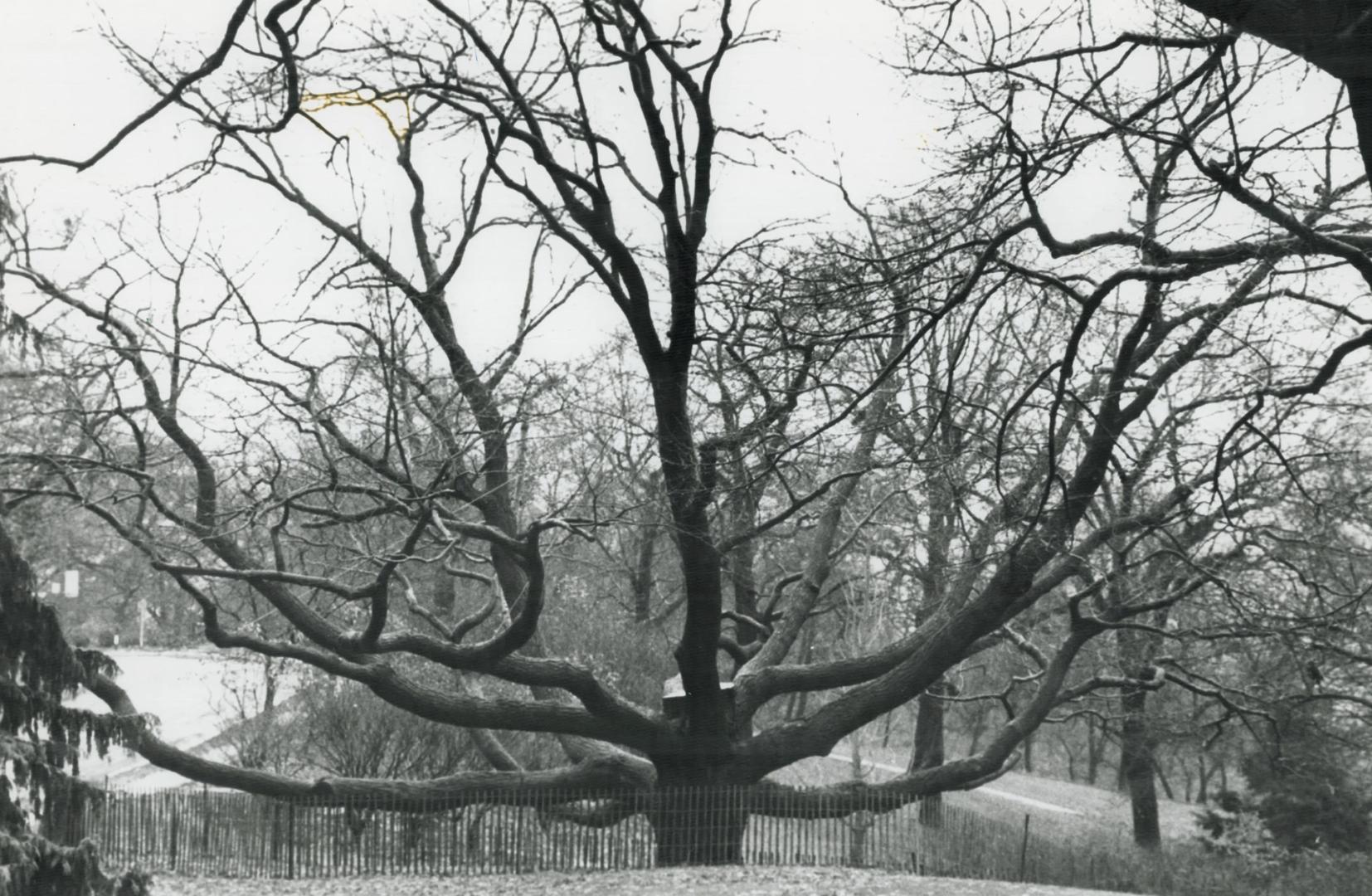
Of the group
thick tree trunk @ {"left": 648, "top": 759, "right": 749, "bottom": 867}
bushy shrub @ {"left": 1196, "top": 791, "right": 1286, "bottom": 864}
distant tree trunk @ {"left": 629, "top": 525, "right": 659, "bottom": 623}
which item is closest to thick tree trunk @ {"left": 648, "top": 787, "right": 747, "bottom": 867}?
thick tree trunk @ {"left": 648, "top": 759, "right": 749, "bottom": 867}

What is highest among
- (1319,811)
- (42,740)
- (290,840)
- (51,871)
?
(42,740)

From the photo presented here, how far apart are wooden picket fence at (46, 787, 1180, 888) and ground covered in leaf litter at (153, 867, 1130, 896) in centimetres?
44

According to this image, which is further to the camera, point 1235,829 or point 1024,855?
point 1235,829

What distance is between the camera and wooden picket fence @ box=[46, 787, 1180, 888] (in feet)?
55.4

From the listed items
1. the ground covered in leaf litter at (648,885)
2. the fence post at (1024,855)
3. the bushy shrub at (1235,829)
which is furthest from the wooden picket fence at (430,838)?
the bushy shrub at (1235,829)

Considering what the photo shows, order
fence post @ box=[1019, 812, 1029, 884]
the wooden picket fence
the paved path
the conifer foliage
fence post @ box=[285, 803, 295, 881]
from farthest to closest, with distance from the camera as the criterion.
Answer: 1. the paved path
2. fence post @ box=[1019, 812, 1029, 884]
3. fence post @ box=[285, 803, 295, 881]
4. the wooden picket fence
5. the conifer foliage

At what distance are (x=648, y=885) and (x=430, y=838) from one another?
4037 mm

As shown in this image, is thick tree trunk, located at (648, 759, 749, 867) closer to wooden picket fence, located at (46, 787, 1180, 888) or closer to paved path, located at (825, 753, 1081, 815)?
wooden picket fence, located at (46, 787, 1180, 888)

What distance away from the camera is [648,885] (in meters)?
14.1

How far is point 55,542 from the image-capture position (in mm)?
29609

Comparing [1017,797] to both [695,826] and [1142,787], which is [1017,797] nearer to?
[1142,787]

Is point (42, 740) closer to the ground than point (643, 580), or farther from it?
closer to the ground

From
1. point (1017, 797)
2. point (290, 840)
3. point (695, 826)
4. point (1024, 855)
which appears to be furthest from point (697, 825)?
point (1017, 797)

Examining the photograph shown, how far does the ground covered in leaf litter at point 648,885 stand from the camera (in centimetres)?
1354
